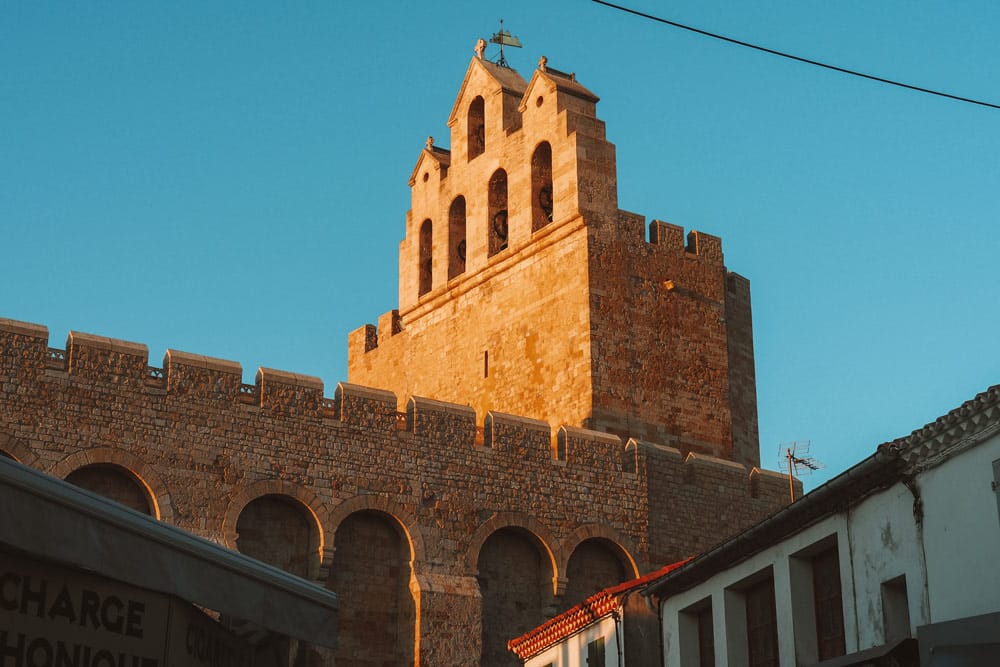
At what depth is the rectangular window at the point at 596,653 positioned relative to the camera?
18516mm

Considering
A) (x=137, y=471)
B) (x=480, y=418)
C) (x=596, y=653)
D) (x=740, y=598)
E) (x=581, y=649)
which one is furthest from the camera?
(x=480, y=418)

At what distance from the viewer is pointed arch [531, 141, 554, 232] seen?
29.7 m

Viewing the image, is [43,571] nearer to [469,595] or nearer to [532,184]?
[469,595]

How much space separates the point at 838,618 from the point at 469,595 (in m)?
9.64

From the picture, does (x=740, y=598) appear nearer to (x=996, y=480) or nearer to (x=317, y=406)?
(x=996, y=480)

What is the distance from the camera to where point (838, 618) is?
1373cm

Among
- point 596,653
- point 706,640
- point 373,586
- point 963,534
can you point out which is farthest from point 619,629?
point 963,534

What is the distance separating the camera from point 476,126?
32812 mm

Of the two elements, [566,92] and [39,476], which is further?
[566,92]

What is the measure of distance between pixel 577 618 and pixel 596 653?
0.69 metres

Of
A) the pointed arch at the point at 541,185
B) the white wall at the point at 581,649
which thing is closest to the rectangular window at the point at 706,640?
the white wall at the point at 581,649

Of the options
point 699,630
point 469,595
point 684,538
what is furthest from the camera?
point 684,538

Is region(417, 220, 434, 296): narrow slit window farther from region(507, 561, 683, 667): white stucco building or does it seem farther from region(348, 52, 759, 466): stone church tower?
region(507, 561, 683, 667): white stucco building

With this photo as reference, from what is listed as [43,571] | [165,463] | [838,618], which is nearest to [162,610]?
[43,571]
